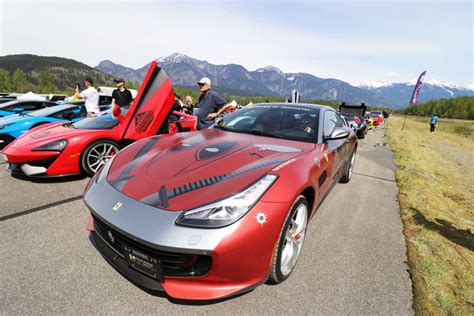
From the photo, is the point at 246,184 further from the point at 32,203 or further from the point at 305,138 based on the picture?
the point at 32,203

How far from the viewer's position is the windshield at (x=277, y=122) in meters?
3.03

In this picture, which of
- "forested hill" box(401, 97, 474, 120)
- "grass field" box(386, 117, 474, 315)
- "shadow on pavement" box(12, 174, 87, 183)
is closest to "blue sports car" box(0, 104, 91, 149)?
"shadow on pavement" box(12, 174, 87, 183)

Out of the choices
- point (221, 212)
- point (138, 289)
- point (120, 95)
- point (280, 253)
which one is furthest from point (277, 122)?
point (120, 95)

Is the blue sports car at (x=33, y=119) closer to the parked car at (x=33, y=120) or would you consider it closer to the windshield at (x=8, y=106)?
the parked car at (x=33, y=120)

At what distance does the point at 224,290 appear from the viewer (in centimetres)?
169

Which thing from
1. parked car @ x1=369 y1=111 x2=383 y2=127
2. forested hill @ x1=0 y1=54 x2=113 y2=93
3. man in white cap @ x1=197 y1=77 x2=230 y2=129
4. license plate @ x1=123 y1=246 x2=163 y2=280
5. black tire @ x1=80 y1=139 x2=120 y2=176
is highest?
forested hill @ x1=0 y1=54 x2=113 y2=93

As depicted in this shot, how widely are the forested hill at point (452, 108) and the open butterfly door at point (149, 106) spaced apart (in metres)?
91.0

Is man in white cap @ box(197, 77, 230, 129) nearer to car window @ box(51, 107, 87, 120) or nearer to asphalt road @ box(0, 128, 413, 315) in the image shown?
asphalt road @ box(0, 128, 413, 315)

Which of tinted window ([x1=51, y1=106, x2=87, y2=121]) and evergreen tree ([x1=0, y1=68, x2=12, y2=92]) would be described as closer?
tinted window ([x1=51, y1=106, x2=87, y2=121])

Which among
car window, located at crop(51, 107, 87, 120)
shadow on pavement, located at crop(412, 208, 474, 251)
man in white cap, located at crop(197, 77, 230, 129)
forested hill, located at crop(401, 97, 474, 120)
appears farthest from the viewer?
forested hill, located at crop(401, 97, 474, 120)

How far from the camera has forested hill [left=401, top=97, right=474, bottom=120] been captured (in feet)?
238

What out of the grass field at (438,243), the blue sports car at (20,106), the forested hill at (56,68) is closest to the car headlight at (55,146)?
the grass field at (438,243)

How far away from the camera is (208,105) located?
4.66 m

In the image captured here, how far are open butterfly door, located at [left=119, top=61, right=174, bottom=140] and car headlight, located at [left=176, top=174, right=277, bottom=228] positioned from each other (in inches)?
119
